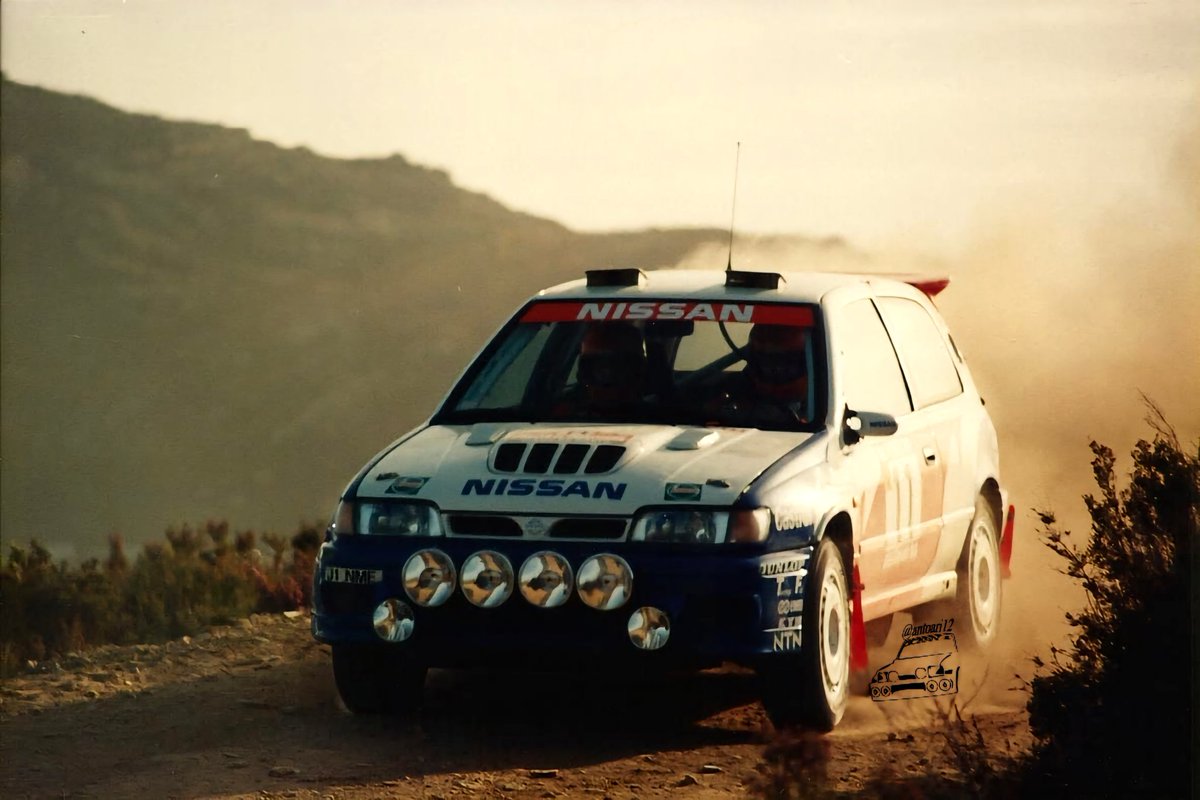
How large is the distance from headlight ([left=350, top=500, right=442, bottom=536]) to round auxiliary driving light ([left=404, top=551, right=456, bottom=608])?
107mm

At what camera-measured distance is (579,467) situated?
7.92m

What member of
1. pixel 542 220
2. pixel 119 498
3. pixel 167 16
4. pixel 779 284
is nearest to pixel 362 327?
pixel 542 220

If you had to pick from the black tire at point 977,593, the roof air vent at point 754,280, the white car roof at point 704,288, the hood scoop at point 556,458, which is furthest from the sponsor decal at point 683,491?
the black tire at point 977,593

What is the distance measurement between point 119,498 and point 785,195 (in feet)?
76.0

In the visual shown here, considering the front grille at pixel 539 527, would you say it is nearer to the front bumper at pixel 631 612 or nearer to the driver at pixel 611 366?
the front bumper at pixel 631 612

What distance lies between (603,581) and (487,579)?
0.46 meters

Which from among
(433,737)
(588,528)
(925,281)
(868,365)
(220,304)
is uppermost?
(220,304)

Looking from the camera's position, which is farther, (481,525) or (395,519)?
(395,519)

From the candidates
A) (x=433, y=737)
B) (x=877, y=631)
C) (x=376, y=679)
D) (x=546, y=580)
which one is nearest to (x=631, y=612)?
(x=546, y=580)

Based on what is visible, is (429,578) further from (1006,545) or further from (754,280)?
(1006,545)

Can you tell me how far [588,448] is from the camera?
8.06 meters

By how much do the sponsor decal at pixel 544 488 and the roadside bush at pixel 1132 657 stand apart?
70.8 inches

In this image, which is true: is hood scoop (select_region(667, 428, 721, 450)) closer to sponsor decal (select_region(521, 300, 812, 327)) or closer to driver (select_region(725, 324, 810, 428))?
driver (select_region(725, 324, 810, 428))

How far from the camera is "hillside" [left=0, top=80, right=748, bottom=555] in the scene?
46250 millimetres
